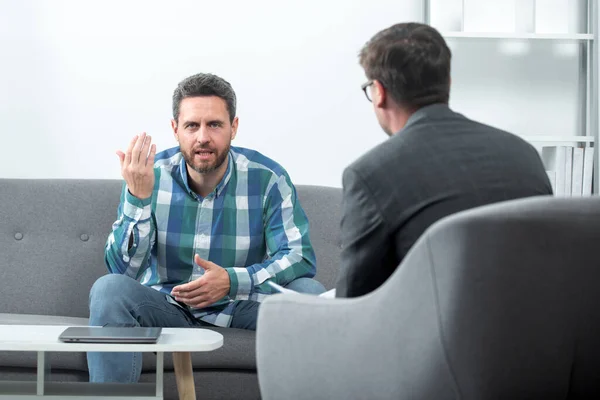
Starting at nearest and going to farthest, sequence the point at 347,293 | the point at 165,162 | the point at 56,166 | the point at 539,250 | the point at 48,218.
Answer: the point at 539,250 → the point at 347,293 → the point at 165,162 → the point at 48,218 → the point at 56,166

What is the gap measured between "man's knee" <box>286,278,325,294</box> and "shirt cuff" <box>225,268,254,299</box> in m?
0.13

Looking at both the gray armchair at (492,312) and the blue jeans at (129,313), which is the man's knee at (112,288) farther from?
the gray armchair at (492,312)

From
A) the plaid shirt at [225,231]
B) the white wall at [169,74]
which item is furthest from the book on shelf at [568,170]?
the plaid shirt at [225,231]

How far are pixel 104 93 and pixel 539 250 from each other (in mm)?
2321

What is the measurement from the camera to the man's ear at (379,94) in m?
1.67

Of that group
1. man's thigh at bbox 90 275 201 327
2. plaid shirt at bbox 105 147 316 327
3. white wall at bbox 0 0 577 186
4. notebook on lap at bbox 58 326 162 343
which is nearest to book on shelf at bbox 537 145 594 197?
white wall at bbox 0 0 577 186

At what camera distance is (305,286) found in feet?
8.19

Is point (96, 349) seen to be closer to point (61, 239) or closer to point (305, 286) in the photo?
point (305, 286)

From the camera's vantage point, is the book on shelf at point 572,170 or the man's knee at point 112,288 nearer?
the man's knee at point 112,288

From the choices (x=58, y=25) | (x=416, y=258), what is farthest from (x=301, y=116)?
(x=416, y=258)

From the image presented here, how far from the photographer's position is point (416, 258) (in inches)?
51.6

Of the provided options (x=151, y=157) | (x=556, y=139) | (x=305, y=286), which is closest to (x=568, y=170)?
(x=556, y=139)

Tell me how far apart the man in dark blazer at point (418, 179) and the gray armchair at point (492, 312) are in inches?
5.3

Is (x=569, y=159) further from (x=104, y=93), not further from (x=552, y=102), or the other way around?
(x=104, y=93)
